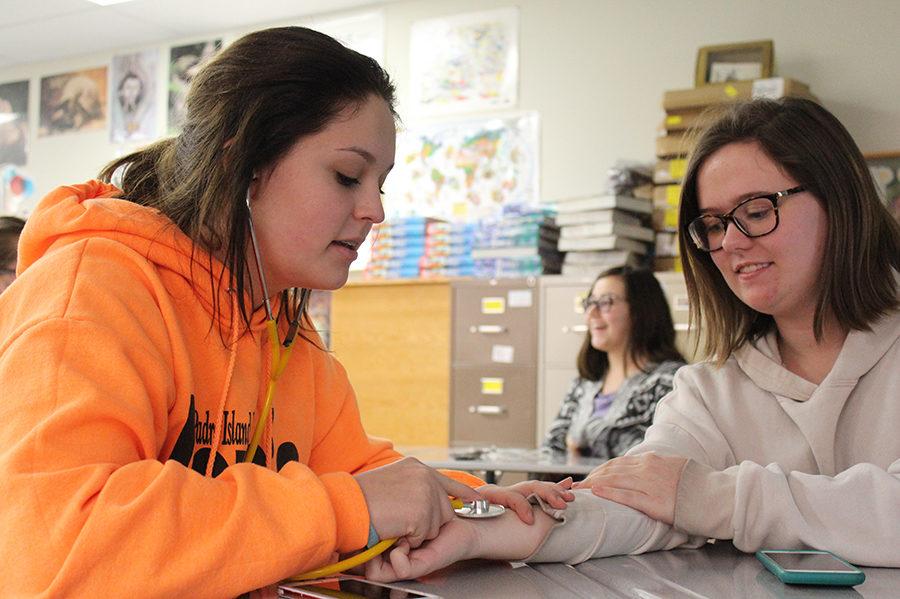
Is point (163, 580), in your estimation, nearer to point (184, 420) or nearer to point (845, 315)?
point (184, 420)

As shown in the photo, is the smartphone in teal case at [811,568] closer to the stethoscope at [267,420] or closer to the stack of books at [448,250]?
the stethoscope at [267,420]

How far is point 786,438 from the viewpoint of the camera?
1520 mm

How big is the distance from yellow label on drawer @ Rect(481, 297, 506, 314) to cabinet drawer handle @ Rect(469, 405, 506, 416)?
0.47 metres

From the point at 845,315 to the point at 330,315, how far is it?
13.7 ft

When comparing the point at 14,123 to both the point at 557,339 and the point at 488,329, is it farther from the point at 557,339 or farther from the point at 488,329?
the point at 557,339

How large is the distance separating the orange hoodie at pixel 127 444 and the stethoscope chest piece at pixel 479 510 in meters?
0.18

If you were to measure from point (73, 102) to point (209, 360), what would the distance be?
652 cm

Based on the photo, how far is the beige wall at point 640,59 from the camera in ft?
15.0

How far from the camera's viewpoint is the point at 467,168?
225 inches

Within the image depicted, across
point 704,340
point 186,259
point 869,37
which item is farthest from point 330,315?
point 186,259

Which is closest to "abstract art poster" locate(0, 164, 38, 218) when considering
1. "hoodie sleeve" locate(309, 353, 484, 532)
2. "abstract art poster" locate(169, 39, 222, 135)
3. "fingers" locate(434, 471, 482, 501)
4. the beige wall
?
"abstract art poster" locate(169, 39, 222, 135)

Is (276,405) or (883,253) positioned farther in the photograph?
(883,253)

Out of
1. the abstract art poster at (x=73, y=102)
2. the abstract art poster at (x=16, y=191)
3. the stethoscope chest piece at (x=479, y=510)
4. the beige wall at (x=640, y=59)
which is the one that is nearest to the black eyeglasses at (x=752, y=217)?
the stethoscope chest piece at (x=479, y=510)

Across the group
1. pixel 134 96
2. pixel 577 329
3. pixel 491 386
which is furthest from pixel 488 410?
pixel 134 96
